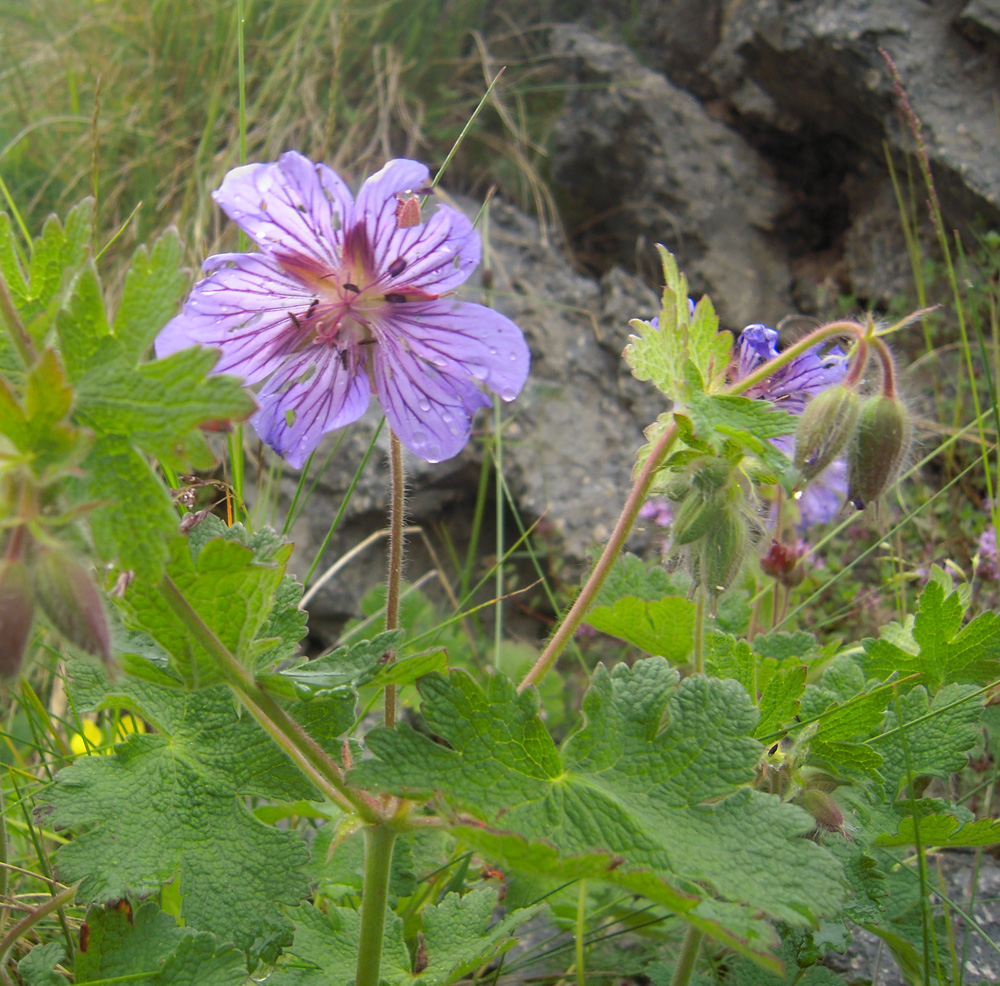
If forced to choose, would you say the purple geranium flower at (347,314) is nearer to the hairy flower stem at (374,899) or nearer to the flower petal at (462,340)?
the flower petal at (462,340)

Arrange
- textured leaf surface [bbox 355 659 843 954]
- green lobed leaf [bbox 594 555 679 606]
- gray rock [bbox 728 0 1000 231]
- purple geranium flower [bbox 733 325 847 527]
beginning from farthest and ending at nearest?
1. gray rock [bbox 728 0 1000 231]
2. green lobed leaf [bbox 594 555 679 606]
3. purple geranium flower [bbox 733 325 847 527]
4. textured leaf surface [bbox 355 659 843 954]

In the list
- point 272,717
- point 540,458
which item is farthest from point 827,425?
point 540,458

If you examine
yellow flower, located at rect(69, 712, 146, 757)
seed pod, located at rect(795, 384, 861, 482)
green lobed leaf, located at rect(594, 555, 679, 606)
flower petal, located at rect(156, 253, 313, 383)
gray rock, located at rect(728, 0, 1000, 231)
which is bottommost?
yellow flower, located at rect(69, 712, 146, 757)

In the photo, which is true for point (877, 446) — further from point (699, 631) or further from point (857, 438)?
point (699, 631)

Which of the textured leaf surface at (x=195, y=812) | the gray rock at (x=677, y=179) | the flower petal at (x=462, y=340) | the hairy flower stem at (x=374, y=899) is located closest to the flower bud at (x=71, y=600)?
the textured leaf surface at (x=195, y=812)

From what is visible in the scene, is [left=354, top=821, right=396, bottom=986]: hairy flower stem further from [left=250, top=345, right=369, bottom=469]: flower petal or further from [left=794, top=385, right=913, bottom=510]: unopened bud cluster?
[left=794, top=385, right=913, bottom=510]: unopened bud cluster

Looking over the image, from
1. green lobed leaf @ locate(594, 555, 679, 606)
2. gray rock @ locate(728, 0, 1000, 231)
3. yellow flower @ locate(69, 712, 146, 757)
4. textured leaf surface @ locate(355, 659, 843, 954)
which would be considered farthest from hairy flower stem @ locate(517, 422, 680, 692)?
gray rock @ locate(728, 0, 1000, 231)
